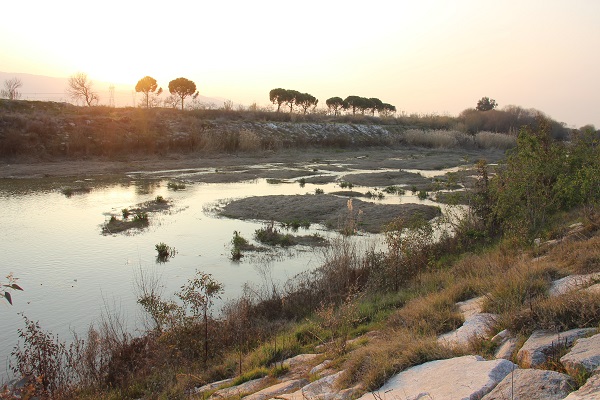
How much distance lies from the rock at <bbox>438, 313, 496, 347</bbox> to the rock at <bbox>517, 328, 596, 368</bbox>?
0.64 metres

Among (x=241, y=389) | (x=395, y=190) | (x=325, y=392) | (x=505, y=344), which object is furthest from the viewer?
(x=395, y=190)

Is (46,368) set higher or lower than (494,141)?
lower

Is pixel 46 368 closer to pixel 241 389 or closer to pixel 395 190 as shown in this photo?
pixel 241 389

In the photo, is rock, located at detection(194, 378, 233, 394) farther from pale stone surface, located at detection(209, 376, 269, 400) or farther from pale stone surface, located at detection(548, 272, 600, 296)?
pale stone surface, located at detection(548, 272, 600, 296)

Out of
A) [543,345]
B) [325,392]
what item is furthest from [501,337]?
[325,392]

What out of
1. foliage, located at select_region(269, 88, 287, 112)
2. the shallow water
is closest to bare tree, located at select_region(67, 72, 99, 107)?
foliage, located at select_region(269, 88, 287, 112)

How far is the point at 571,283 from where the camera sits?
5.90 meters

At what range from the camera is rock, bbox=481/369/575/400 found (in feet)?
11.4

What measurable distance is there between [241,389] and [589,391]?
3.62 metres

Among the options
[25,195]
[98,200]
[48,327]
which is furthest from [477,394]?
[25,195]

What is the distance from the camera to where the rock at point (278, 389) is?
203 inches

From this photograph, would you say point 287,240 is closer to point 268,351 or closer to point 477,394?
point 268,351

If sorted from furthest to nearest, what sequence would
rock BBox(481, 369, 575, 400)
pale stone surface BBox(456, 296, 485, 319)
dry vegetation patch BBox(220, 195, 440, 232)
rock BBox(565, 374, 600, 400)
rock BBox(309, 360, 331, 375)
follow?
dry vegetation patch BBox(220, 195, 440, 232) < pale stone surface BBox(456, 296, 485, 319) < rock BBox(309, 360, 331, 375) < rock BBox(481, 369, 575, 400) < rock BBox(565, 374, 600, 400)

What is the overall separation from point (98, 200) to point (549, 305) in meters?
19.3
